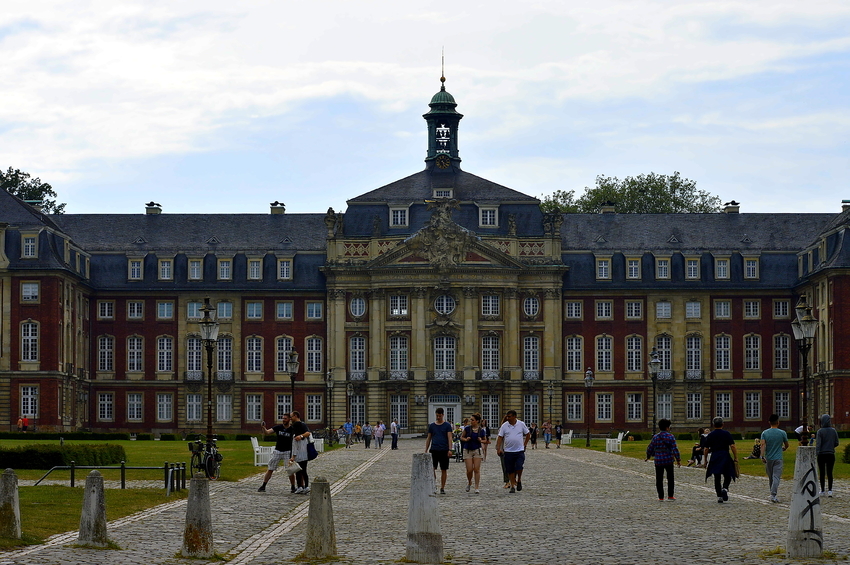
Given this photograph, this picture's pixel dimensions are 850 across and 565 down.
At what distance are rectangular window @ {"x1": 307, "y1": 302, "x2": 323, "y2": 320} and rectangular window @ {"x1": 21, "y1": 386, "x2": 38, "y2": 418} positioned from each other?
18594 mm

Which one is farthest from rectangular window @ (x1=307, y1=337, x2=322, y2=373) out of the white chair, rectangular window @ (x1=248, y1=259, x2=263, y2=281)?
the white chair

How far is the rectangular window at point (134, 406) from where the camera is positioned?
99688 mm

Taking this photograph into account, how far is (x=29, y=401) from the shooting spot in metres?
90.9

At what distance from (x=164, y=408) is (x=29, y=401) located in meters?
11.1

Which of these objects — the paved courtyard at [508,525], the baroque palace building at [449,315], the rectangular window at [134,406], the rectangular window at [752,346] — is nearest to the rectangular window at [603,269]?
the baroque palace building at [449,315]

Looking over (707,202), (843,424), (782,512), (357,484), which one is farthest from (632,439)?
(782,512)

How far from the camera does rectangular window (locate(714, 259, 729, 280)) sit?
9881cm

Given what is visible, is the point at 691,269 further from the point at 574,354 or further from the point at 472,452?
the point at 472,452

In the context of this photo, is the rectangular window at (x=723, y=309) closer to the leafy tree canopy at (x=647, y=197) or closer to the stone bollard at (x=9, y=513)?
the leafy tree canopy at (x=647, y=197)

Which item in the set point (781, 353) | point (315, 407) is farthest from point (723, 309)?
point (315, 407)

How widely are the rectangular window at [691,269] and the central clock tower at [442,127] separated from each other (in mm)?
16905

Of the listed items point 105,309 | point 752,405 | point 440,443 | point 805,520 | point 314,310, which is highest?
point 105,309

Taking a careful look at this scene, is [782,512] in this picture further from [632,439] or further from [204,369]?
[204,369]

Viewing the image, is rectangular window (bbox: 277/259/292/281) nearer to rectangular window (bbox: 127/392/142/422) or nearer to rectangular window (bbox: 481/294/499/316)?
rectangular window (bbox: 127/392/142/422)
